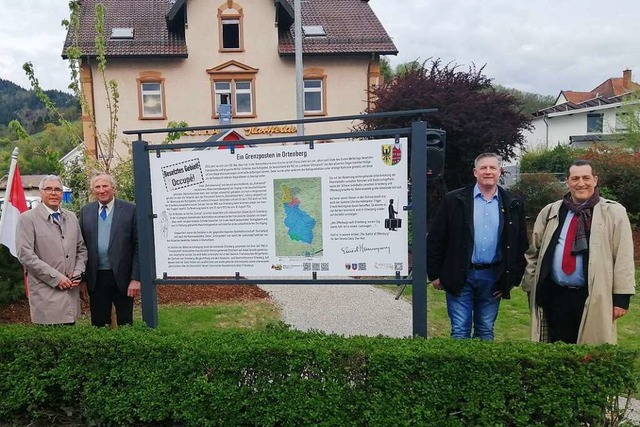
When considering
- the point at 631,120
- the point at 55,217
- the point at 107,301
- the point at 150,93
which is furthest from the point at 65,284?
the point at 631,120

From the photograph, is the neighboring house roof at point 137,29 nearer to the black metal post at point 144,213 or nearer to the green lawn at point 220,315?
the green lawn at point 220,315

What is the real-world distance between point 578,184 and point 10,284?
696 centimetres

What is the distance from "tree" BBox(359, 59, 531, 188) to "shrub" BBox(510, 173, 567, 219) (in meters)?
1.06

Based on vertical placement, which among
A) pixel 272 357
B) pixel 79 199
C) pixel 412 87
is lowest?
pixel 272 357

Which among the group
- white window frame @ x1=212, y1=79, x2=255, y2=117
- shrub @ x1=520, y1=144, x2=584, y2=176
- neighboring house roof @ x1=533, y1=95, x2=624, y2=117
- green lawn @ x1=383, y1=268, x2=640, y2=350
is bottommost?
green lawn @ x1=383, y1=268, x2=640, y2=350

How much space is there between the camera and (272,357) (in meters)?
3.29

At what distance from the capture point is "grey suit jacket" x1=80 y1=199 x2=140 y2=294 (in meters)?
4.32

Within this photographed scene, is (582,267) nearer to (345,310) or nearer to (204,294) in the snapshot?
(345,310)

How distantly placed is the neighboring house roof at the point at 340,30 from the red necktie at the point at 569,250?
20149mm

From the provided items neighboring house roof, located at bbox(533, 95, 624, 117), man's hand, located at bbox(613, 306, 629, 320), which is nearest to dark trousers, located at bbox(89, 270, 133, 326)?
man's hand, located at bbox(613, 306, 629, 320)

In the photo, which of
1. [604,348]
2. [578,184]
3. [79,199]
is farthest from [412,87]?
[604,348]

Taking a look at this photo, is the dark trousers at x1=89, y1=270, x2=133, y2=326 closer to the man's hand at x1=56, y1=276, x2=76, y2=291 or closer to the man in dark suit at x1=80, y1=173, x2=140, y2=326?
the man in dark suit at x1=80, y1=173, x2=140, y2=326

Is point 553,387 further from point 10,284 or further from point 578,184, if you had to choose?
point 10,284

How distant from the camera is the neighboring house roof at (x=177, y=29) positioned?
22031mm
